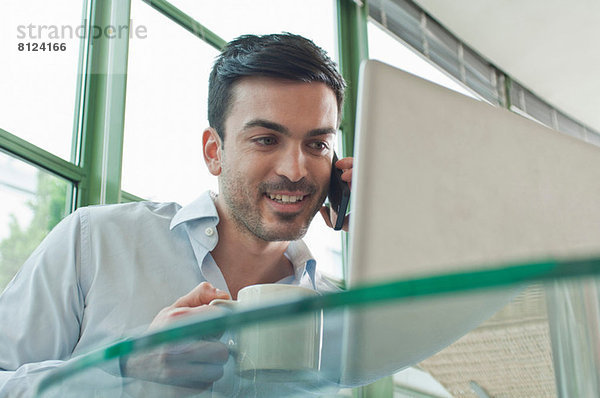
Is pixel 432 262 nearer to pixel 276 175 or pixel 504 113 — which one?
pixel 504 113

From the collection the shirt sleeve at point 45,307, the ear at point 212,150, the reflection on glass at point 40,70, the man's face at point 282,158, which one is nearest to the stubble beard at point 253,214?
the man's face at point 282,158

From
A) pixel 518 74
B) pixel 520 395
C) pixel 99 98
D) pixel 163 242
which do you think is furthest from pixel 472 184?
pixel 518 74

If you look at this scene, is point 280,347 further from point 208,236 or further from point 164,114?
point 164,114

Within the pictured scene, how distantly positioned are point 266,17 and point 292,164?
9.54 feet

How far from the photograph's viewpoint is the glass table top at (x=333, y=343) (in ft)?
1.21

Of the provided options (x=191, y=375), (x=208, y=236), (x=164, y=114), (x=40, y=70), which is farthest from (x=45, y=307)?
(x=164, y=114)

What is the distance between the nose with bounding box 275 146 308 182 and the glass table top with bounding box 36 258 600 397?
0.90 m

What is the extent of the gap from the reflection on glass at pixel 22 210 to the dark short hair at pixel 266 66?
125 centimetres

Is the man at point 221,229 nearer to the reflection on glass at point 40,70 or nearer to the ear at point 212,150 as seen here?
the ear at point 212,150

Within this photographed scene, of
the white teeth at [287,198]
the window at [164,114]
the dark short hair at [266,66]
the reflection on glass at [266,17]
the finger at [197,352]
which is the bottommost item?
the finger at [197,352]

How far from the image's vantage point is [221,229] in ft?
5.12

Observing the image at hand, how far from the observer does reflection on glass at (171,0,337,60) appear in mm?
3730

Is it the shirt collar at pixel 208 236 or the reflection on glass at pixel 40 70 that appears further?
the reflection on glass at pixel 40 70

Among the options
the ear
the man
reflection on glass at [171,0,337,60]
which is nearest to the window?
reflection on glass at [171,0,337,60]
